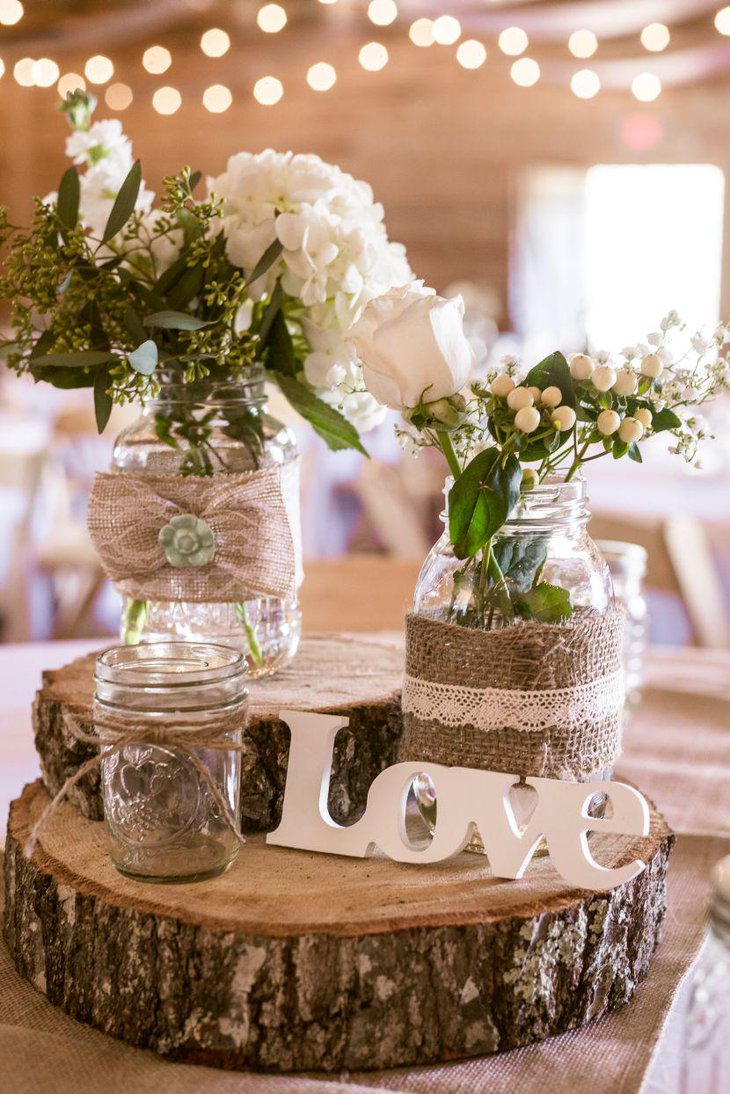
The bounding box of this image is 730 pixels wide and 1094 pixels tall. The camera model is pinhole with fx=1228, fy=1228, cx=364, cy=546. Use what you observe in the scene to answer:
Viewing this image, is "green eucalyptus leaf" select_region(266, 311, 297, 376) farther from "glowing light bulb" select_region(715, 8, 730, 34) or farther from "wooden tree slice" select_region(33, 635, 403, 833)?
"glowing light bulb" select_region(715, 8, 730, 34)

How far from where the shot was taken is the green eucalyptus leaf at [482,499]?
3.03 ft

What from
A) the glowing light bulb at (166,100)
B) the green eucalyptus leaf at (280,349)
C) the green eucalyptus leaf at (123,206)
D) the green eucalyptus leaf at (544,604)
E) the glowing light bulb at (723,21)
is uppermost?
the glowing light bulb at (166,100)

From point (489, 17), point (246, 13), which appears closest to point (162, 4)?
point (246, 13)

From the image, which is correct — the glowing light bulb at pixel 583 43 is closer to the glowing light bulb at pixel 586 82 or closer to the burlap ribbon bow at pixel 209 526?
the glowing light bulb at pixel 586 82

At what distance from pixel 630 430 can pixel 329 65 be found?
22.2 ft

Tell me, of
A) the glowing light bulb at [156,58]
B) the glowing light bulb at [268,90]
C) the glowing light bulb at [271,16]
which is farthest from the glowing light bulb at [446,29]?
the glowing light bulb at [268,90]

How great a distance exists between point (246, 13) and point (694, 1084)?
6560 mm

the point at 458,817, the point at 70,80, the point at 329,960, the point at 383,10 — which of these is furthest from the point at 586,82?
the point at 329,960

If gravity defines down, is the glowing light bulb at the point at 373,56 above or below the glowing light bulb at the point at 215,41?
below

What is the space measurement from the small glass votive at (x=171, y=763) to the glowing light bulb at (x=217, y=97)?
282 inches

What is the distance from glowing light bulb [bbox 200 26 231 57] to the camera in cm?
675

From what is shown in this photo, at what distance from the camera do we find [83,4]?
6453 millimetres

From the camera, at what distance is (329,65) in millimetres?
7125

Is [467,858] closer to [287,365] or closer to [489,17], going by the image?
[287,365]
